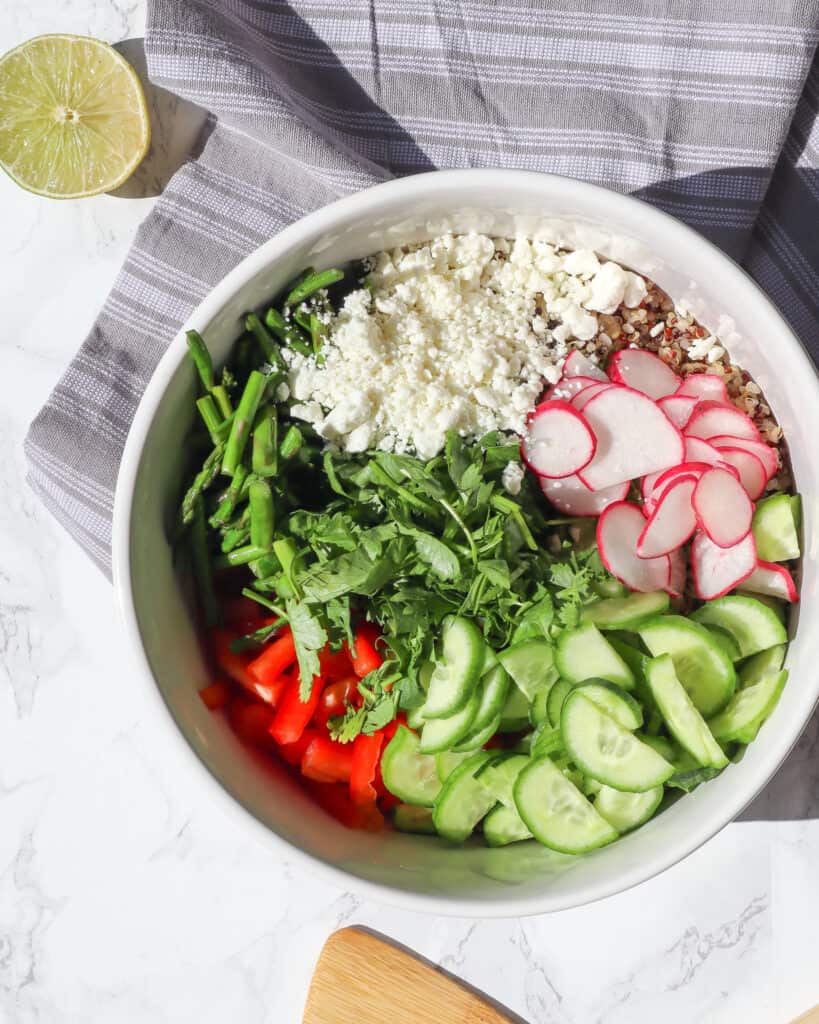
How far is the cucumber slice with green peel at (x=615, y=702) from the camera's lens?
1.42 meters

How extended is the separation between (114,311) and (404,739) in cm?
94

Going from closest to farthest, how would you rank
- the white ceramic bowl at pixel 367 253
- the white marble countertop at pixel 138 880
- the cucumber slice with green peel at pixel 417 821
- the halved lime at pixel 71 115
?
the white ceramic bowl at pixel 367 253
the cucumber slice with green peel at pixel 417 821
the halved lime at pixel 71 115
the white marble countertop at pixel 138 880

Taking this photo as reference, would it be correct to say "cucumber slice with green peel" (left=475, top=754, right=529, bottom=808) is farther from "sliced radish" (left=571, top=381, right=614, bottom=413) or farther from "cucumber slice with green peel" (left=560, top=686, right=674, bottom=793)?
"sliced radish" (left=571, top=381, right=614, bottom=413)

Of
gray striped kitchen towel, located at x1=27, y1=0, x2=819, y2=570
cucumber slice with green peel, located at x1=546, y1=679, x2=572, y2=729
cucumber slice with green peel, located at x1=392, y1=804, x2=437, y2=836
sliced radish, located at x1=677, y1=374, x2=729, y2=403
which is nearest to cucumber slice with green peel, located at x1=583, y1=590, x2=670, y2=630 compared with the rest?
cucumber slice with green peel, located at x1=546, y1=679, x2=572, y2=729

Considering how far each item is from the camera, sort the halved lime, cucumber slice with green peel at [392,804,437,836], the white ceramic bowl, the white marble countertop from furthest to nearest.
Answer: the white marble countertop, the halved lime, cucumber slice with green peel at [392,804,437,836], the white ceramic bowl

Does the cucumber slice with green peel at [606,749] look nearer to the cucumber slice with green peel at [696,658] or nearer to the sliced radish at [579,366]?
the cucumber slice with green peel at [696,658]

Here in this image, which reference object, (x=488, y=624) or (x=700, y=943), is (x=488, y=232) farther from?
(x=700, y=943)

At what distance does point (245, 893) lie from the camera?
6.41ft

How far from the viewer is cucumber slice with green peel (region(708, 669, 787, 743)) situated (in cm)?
146

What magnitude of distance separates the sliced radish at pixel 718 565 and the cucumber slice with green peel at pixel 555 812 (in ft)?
1.25

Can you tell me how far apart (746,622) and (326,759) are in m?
0.71

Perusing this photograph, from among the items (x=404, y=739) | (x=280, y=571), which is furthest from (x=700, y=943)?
(x=280, y=571)

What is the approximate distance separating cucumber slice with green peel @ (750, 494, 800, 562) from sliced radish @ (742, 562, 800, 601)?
2 cm

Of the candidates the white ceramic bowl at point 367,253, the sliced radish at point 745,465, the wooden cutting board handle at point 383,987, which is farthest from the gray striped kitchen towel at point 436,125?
the wooden cutting board handle at point 383,987
